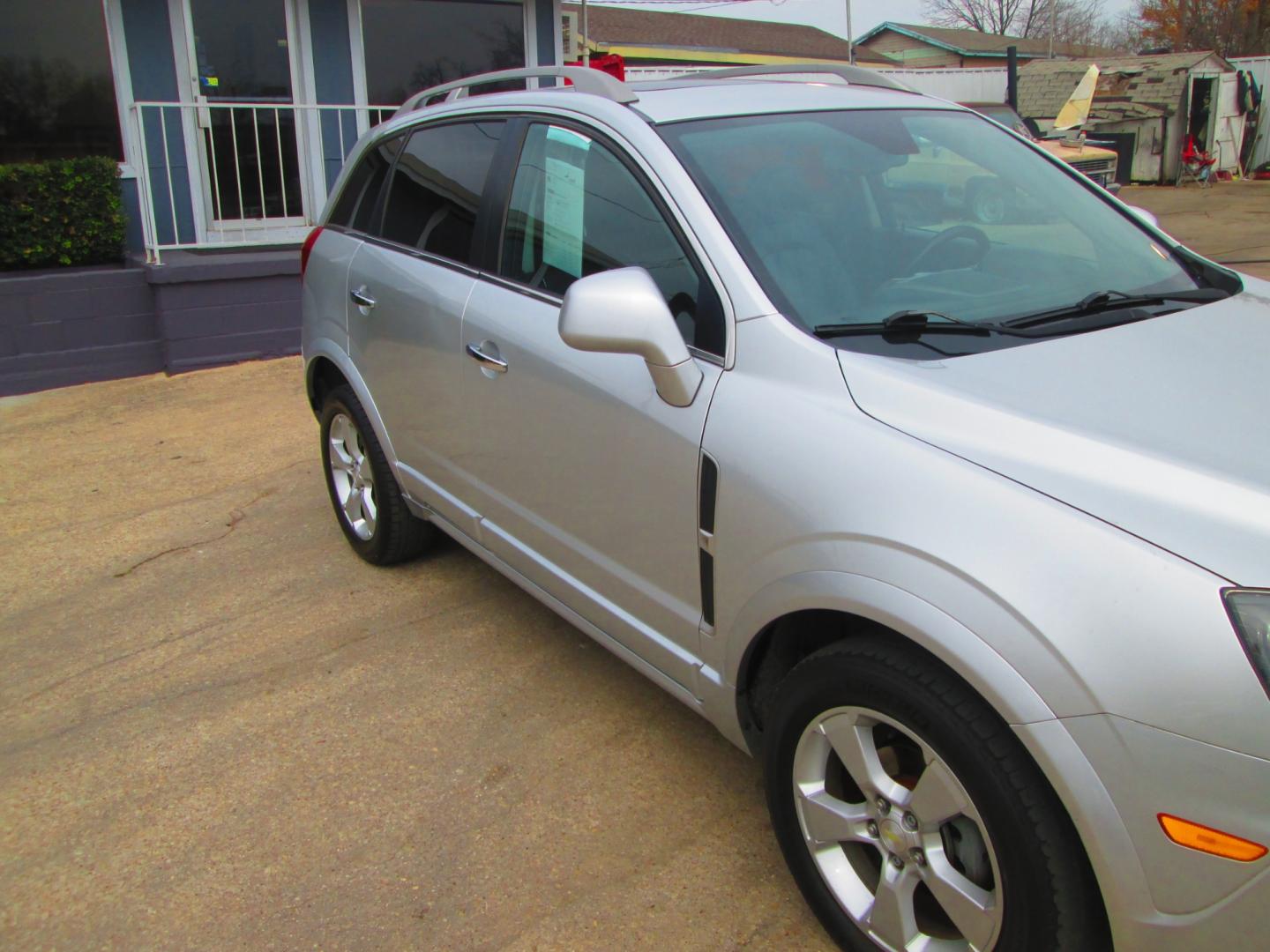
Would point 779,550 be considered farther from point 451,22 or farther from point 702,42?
point 702,42

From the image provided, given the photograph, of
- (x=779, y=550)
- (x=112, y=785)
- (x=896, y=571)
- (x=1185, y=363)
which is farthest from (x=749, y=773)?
(x=112, y=785)

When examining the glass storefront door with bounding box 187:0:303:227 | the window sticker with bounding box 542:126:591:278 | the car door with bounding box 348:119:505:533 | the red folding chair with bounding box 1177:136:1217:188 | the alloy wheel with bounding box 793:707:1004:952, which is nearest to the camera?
the alloy wheel with bounding box 793:707:1004:952

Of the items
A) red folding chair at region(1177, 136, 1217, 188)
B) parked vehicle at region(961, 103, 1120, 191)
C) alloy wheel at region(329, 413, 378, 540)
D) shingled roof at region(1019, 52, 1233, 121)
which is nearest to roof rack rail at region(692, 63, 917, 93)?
alloy wheel at region(329, 413, 378, 540)

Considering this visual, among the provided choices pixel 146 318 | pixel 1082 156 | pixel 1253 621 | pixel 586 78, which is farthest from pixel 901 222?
pixel 1082 156

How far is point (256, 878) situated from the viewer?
8.64 feet

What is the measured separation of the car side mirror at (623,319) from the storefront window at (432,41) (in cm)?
865

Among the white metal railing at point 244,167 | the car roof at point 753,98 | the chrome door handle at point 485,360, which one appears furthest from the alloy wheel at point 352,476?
the white metal railing at point 244,167

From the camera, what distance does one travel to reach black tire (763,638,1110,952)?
5.84 feet

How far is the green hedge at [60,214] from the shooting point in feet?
25.0

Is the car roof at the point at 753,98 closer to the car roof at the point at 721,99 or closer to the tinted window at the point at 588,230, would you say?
the car roof at the point at 721,99

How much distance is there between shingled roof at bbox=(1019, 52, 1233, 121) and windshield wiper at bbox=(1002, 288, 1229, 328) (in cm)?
2484

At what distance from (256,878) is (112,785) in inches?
27.5

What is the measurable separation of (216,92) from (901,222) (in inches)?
327

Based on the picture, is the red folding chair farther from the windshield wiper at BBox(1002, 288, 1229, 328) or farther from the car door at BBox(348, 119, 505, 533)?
the car door at BBox(348, 119, 505, 533)
